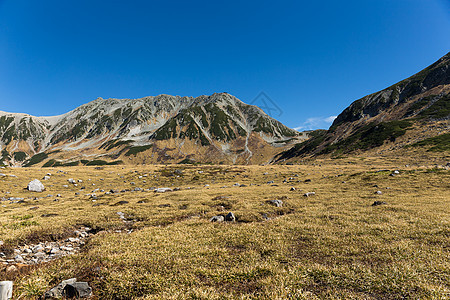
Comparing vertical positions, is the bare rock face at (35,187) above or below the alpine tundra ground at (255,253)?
below

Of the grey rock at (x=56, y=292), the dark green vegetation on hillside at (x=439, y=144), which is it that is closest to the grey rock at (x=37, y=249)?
the grey rock at (x=56, y=292)

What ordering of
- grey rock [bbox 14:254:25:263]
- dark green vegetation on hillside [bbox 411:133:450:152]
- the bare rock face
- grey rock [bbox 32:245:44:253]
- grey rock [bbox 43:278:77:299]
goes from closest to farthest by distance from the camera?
1. grey rock [bbox 43:278:77:299]
2. grey rock [bbox 14:254:25:263]
3. grey rock [bbox 32:245:44:253]
4. the bare rock face
5. dark green vegetation on hillside [bbox 411:133:450:152]

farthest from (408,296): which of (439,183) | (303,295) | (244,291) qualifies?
(439,183)

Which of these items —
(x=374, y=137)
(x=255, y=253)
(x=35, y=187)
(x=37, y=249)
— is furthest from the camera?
(x=374, y=137)

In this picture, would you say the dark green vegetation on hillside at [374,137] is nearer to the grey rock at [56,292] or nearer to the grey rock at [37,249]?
the grey rock at [56,292]

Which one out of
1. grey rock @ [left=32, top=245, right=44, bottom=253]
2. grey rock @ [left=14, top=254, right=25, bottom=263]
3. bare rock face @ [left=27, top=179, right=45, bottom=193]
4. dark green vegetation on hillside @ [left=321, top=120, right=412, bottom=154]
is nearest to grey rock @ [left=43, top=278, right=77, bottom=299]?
grey rock @ [left=14, top=254, right=25, bottom=263]

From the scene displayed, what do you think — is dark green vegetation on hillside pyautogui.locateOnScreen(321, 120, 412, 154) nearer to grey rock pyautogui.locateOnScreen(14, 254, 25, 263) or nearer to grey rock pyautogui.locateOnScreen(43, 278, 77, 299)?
grey rock pyautogui.locateOnScreen(43, 278, 77, 299)

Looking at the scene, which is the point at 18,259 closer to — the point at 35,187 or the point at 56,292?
the point at 56,292

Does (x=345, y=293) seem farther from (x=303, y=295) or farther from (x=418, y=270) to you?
(x=418, y=270)

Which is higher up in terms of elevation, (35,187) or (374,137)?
(374,137)

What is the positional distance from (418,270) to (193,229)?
12241mm

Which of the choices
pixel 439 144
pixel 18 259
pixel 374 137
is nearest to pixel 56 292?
pixel 18 259

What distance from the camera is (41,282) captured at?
24.2 feet

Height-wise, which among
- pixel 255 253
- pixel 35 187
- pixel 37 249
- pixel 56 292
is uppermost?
pixel 56 292
